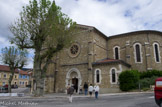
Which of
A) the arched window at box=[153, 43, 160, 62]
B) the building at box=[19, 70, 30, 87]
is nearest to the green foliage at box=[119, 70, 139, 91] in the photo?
the arched window at box=[153, 43, 160, 62]

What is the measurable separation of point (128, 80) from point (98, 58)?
726 cm

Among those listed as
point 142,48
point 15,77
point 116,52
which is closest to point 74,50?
point 116,52

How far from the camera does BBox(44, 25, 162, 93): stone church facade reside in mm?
22781

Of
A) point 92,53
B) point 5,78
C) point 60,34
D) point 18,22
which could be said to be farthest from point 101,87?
point 5,78

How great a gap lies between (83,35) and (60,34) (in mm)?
8878

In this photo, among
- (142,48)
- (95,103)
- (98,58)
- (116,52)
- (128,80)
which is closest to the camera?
(95,103)

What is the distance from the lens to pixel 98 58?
25.1 meters

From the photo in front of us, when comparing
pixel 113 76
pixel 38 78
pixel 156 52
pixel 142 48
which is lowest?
pixel 38 78

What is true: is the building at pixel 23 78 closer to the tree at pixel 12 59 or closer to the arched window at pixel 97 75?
the tree at pixel 12 59

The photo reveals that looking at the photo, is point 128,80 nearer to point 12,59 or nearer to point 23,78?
point 12,59

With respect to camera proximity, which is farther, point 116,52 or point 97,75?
point 116,52

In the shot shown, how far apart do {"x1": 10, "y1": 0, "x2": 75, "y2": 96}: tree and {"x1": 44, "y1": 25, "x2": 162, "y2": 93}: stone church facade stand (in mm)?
7464

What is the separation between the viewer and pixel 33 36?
55.4ft

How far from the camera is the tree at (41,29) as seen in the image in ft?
53.8
